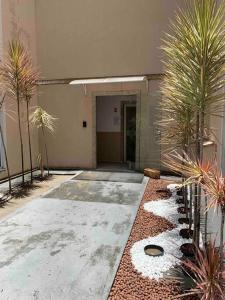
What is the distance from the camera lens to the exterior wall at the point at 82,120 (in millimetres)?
12859

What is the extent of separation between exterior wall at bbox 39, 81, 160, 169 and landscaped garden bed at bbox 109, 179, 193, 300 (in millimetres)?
5833

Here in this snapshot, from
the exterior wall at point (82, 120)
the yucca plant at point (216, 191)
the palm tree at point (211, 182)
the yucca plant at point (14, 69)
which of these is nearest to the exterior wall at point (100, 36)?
the exterior wall at point (82, 120)

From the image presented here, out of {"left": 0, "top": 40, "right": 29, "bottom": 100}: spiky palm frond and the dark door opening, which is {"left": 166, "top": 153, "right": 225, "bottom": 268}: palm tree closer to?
{"left": 0, "top": 40, "right": 29, "bottom": 100}: spiky palm frond

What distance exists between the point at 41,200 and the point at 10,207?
0.95 meters

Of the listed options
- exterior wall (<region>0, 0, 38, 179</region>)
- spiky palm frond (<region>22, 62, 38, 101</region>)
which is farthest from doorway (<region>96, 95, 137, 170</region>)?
spiky palm frond (<region>22, 62, 38, 101</region>)

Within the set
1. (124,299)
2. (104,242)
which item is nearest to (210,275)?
(124,299)

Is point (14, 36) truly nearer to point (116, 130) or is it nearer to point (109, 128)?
point (109, 128)

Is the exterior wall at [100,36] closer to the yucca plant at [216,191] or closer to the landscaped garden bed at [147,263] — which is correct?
the landscaped garden bed at [147,263]

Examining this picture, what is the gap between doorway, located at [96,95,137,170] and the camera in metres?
15.1

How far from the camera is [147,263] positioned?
4.79m

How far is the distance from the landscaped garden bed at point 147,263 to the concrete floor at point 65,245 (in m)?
0.17

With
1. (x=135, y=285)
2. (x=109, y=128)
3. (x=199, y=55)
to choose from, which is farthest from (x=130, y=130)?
(x=135, y=285)

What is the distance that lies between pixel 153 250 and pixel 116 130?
35.0 ft

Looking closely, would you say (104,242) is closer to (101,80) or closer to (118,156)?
(101,80)
